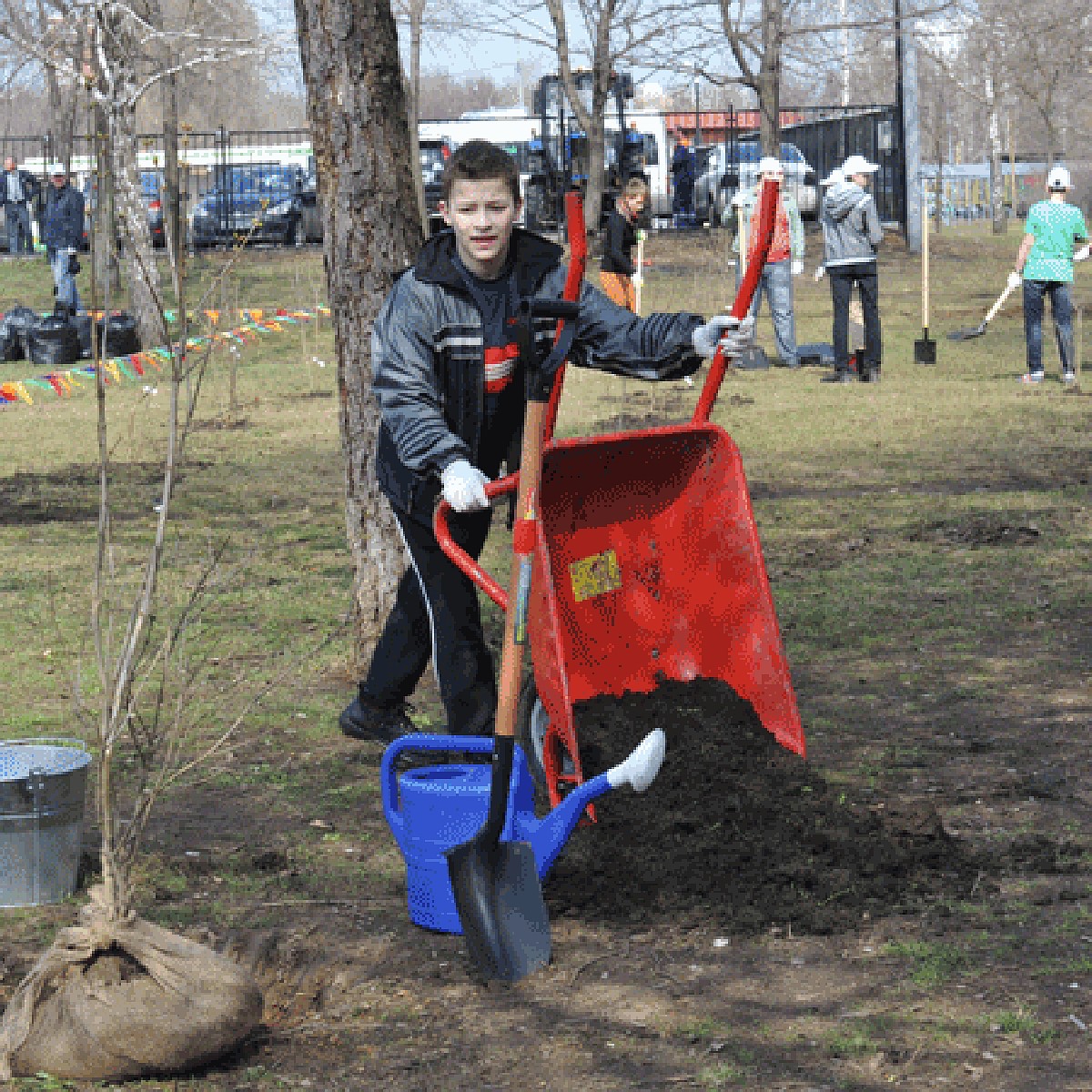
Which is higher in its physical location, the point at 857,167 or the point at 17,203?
the point at 17,203

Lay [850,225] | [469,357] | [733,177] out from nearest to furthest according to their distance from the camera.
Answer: [469,357] → [850,225] → [733,177]

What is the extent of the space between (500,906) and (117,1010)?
0.91 m

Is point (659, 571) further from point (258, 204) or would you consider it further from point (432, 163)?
point (432, 163)

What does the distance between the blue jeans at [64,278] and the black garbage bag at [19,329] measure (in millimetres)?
1865

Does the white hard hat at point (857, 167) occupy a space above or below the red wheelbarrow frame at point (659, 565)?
above

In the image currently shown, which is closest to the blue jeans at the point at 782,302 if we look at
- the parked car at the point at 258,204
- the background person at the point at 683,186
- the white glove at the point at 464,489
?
the white glove at the point at 464,489

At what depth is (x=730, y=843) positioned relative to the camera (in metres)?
4.47

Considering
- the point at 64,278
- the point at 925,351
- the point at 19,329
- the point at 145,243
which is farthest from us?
the point at 64,278

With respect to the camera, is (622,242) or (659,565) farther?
(622,242)

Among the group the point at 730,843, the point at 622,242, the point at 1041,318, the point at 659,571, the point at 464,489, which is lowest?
the point at 730,843

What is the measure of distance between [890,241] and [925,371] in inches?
665

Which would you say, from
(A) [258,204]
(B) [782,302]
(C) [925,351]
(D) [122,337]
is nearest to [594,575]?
(B) [782,302]

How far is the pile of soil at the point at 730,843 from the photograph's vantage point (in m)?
4.29

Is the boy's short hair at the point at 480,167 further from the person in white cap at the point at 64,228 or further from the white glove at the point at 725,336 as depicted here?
the person in white cap at the point at 64,228
